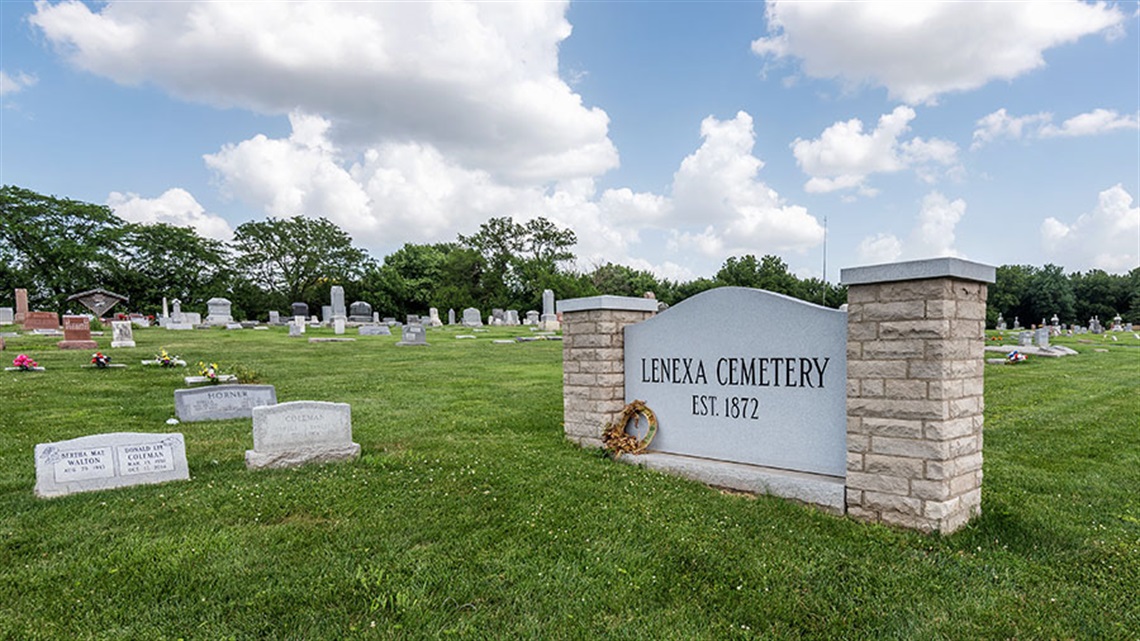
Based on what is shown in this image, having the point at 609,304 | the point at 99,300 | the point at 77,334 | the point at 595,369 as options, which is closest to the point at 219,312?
the point at 99,300

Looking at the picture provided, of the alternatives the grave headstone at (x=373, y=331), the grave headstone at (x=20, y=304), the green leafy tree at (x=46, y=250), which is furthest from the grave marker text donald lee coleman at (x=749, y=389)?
the green leafy tree at (x=46, y=250)

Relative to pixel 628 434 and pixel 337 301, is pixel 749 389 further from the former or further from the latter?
pixel 337 301

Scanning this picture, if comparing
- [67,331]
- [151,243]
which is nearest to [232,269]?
[151,243]

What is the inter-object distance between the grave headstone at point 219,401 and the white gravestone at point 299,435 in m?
3.06

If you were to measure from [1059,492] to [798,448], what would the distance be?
7.37 ft

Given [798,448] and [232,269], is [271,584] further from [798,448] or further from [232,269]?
[232,269]

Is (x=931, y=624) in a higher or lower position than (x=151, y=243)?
lower

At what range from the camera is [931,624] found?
9.46 ft

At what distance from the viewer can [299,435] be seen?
556 centimetres

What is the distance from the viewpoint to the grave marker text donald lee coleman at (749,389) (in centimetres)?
458

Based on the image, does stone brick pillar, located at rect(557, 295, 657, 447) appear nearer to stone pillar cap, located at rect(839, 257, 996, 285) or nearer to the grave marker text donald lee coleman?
the grave marker text donald lee coleman

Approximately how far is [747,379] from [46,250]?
5478 cm

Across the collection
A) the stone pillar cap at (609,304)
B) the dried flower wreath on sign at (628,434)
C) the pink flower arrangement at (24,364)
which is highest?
the stone pillar cap at (609,304)

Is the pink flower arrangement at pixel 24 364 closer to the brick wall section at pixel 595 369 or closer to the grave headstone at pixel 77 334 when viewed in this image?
the grave headstone at pixel 77 334
